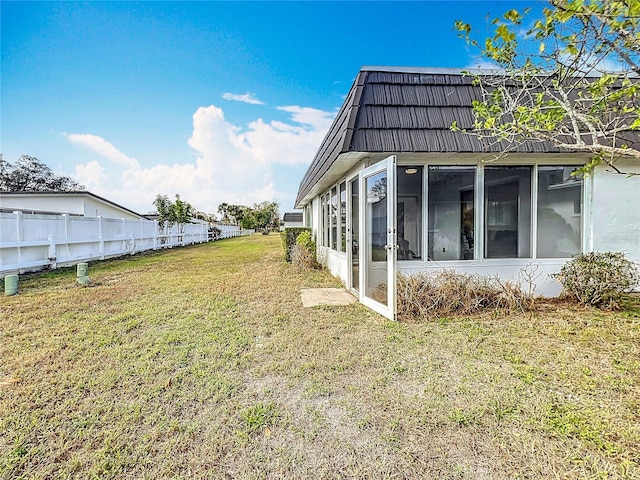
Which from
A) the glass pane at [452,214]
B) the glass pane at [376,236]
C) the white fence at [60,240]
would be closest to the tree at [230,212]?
the white fence at [60,240]

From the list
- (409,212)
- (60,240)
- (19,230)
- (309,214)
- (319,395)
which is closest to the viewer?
(319,395)

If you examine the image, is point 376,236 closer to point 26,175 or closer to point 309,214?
point 309,214

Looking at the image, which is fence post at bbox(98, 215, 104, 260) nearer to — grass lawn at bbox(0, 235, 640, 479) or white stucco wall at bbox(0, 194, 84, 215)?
white stucco wall at bbox(0, 194, 84, 215)

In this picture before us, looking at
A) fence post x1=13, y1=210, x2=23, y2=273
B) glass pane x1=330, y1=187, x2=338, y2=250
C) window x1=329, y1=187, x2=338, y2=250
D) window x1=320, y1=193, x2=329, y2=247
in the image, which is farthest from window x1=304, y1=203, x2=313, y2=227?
fence post x1=13, y1=210, x2=23, y2=273

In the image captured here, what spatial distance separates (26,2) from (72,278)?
6.90m

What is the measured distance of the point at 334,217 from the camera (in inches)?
→ 325

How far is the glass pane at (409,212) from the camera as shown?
17.8ft

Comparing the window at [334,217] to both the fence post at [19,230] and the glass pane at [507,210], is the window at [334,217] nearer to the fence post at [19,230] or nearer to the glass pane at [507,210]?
the glass pane at [507,210]

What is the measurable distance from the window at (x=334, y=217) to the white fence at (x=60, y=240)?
318 inches

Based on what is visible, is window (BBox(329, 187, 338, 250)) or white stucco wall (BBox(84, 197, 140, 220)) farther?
white stucco wall (BBox(84, 197, 140, 220))

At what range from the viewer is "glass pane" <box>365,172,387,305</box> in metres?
5.02


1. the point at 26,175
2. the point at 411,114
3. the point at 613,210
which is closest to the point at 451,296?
the point at 411,114

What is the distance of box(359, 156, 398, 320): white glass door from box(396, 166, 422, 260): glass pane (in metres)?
0.45

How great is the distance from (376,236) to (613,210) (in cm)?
431
